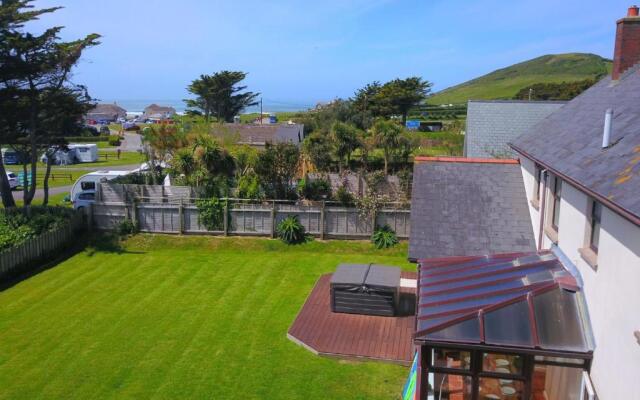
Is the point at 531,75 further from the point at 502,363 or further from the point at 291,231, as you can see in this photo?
the point at 502,363

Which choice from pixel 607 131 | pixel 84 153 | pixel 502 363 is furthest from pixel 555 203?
pixel 84 153

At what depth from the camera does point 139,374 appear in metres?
12.3

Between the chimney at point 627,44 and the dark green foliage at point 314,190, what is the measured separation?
12.8 m

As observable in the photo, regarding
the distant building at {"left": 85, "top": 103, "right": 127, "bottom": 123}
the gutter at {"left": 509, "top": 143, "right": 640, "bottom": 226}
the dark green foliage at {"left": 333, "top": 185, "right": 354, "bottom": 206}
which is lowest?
the dark green foliage at {"left": 333, "top": 185, "right": 354, "bottom": 206}

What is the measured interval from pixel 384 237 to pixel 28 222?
46.6ft

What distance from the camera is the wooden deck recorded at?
1316cm

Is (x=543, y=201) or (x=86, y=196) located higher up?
(x=543, y=201)

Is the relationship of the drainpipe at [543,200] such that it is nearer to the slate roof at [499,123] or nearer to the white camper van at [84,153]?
the slate roof at [499,123]

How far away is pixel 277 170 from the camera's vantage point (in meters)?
23.6

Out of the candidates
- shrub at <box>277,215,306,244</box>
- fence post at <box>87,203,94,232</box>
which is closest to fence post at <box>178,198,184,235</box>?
fence post at <box>87,203,94,232</box>

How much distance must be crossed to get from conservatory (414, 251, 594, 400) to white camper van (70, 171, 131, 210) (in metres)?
21.3

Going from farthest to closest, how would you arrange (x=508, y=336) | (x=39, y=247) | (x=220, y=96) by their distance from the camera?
(x=220, y=96) → (x=39, y=247) → (x=508, y=336)

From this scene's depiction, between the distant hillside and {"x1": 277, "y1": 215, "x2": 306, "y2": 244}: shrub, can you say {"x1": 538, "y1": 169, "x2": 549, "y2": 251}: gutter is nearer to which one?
{"x1": 277, "y1": 215, "x2": 306, "y2": 244}: shrub

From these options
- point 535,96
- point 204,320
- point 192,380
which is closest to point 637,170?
point 192,380
